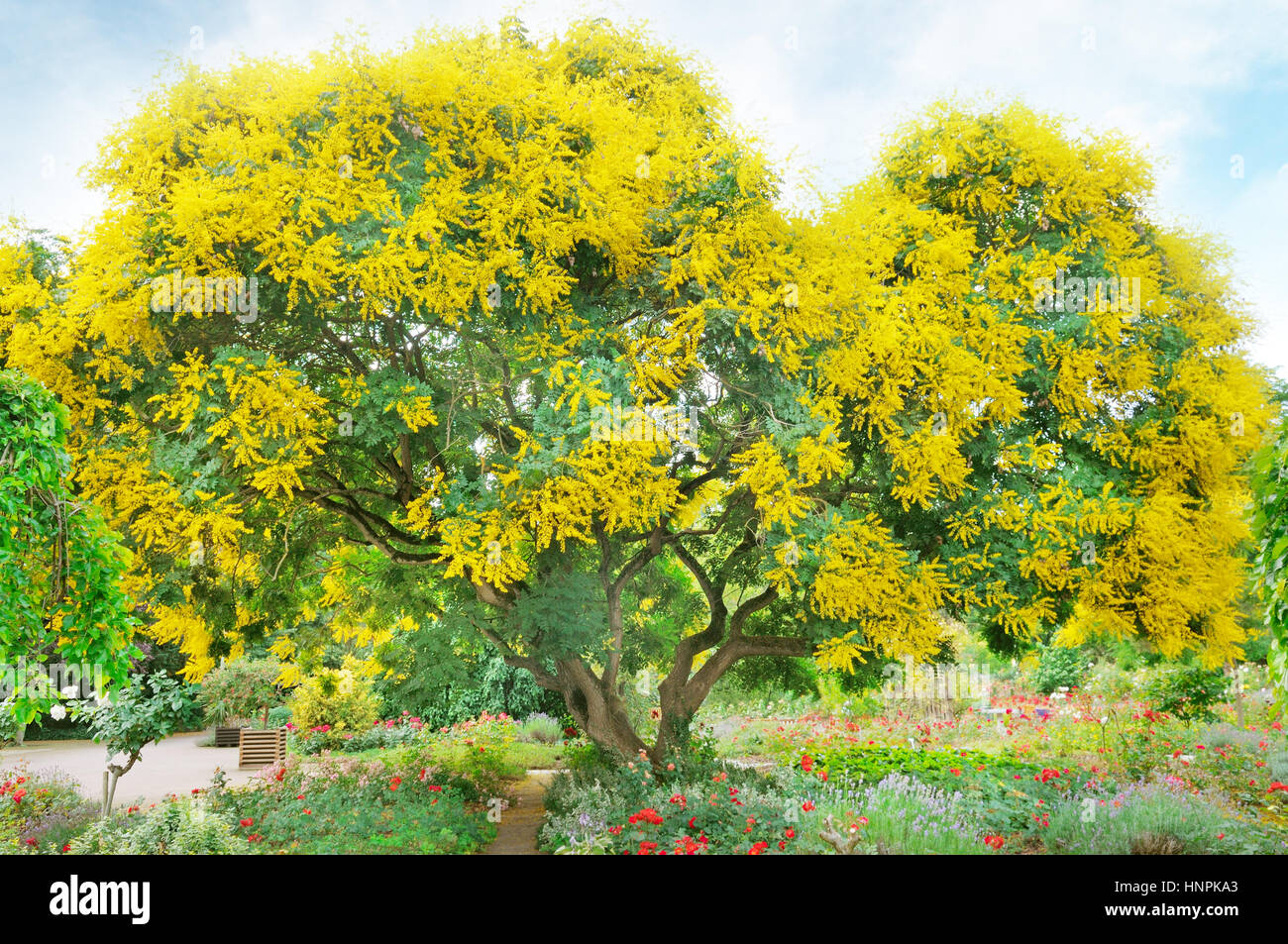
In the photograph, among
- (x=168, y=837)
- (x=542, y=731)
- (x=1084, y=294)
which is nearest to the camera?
(x=168, y=837)

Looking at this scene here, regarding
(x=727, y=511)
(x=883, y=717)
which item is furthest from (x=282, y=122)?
(x=883, y=717)

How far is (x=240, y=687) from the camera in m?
14.4

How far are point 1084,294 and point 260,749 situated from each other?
13108mm

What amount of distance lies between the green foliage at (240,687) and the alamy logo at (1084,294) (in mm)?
12359

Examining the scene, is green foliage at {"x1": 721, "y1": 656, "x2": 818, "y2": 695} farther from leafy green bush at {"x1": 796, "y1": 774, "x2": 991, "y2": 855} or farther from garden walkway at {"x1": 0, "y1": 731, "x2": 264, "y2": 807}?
garden walkway at {"x1": 0, "y1": 731, "x2": 264, "y2": 807}

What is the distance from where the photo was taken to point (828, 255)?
317 inches

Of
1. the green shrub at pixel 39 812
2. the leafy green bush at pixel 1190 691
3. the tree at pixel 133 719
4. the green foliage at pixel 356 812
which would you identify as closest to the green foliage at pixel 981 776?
the leafy green bush at pixel 1190 691

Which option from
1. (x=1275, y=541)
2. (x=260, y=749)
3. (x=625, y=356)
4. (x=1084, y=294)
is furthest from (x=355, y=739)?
(x=1275, y=541)

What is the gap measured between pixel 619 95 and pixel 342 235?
3.72 m

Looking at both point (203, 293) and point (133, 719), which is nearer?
point (203, 293)

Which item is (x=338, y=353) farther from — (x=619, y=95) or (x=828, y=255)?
(x=828, y=255)

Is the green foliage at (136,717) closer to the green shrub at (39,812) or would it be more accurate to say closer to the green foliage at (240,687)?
the green shrub at (39,812)

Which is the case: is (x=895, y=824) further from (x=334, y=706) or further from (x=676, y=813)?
(x=334, y=706)
